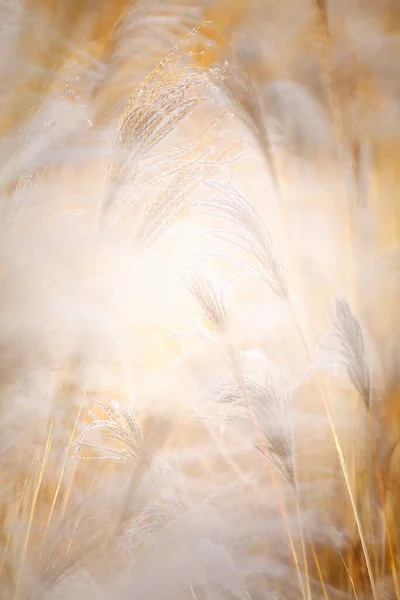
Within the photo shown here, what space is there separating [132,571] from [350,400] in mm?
540

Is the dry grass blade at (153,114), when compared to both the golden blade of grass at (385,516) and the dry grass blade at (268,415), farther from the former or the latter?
the golden blade of grass at (385,516)

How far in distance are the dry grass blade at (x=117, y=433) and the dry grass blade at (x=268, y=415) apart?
182mm

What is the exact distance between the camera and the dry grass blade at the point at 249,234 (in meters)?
1.18

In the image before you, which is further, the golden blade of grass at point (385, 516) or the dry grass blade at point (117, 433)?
the dry grass blade at point (117, 433)

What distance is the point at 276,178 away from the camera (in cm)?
120

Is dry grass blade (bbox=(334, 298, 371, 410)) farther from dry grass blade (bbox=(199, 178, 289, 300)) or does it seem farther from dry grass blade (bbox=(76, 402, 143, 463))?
dry grass blade (bbox=(76, 402, 143, 463))

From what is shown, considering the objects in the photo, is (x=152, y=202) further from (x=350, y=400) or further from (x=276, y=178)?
(x=350, y=400)

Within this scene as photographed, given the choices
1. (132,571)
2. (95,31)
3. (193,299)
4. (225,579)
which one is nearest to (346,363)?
(193,299)

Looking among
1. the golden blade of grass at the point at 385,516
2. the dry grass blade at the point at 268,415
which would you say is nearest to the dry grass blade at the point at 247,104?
the dry grass blade at the point at 268,415

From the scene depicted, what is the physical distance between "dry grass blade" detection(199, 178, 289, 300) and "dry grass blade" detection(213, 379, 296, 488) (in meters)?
0.20

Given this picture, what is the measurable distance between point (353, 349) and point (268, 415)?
214mm

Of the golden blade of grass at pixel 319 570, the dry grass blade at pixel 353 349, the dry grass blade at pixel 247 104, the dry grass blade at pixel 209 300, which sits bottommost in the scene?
the golden blade of grass at pixel 319 570

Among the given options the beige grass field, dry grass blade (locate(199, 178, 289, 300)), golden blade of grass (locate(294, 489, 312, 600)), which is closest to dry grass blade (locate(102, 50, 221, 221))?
the beige grass field

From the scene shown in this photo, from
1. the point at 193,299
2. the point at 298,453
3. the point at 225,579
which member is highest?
the point at 193,299
